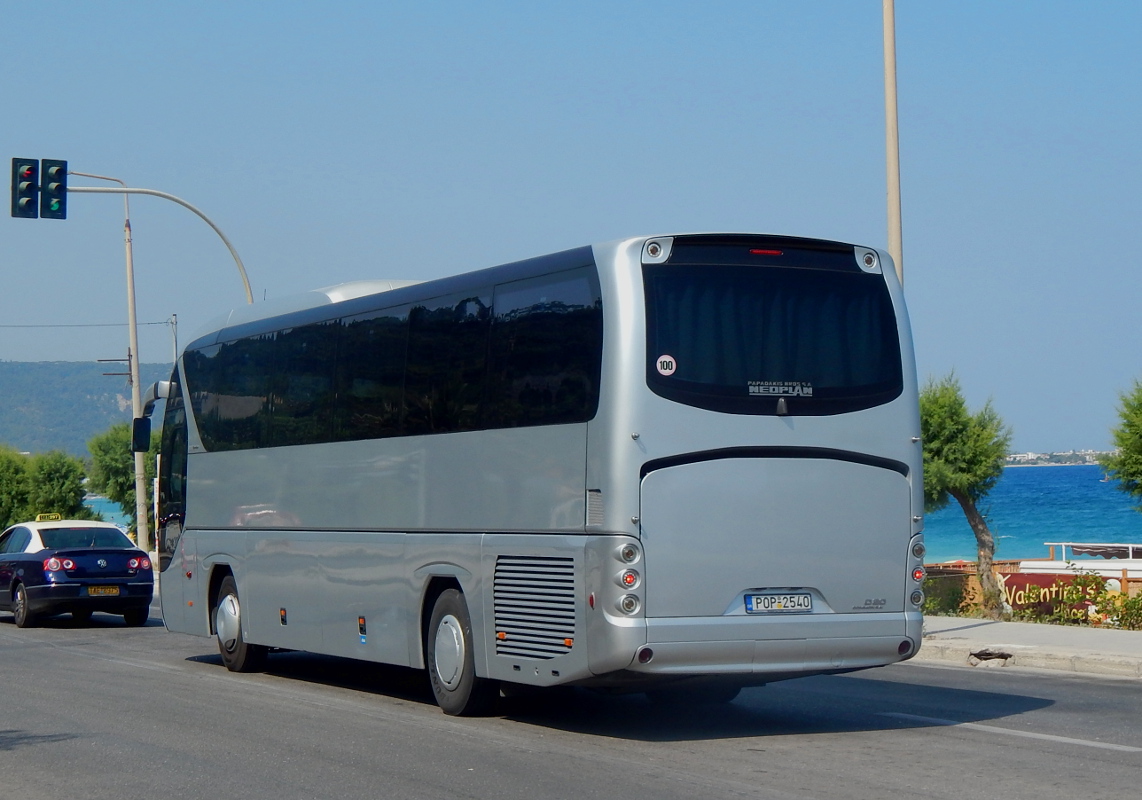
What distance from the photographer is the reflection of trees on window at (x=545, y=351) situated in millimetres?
10211

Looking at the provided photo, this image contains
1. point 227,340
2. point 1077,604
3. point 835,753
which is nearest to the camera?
point 835,753

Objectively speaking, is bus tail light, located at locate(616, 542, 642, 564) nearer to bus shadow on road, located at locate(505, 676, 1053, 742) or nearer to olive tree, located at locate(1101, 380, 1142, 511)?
bus shadow on road, located at locate(505, 676, 1053, 742)

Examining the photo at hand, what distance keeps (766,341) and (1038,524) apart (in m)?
121

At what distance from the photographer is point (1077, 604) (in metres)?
19.5

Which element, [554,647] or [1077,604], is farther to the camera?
[1077,604]

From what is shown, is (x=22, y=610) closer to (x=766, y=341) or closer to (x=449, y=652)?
(x=449, y=652)

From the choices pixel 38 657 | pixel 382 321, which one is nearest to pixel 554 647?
pixel 382 321

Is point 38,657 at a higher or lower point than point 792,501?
lower

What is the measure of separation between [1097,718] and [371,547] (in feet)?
19.3

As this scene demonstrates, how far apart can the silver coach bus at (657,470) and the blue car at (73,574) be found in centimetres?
1176

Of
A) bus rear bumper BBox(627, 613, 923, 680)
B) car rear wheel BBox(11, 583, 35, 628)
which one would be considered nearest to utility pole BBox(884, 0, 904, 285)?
bus rear bumper BBox(627, 613, 923, 680)

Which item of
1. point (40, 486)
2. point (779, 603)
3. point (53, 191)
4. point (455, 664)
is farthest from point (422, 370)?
point (40, 486)

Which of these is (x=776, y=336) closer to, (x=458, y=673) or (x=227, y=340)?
(x=458, y=673)

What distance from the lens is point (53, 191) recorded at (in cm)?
2277
